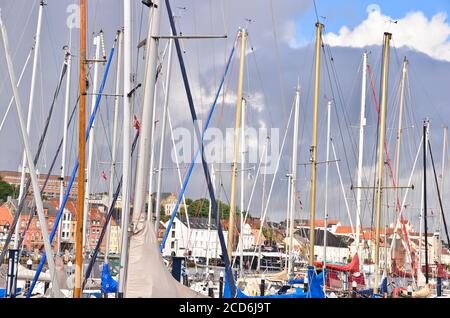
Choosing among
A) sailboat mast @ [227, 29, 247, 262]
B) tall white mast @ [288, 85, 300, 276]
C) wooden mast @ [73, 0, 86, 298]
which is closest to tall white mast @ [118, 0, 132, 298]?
wooden mast @ [73, 0, 86, 298]

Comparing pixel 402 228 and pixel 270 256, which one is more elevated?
pixel 402 228

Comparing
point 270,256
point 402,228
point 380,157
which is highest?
point 380,157

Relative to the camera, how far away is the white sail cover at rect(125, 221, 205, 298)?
12578 millimetres

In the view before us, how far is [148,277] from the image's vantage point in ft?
41.4

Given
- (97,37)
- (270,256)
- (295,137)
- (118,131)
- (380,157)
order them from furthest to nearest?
(270,256) < (295,137) < (97,37) < (380,157) < (118,131)

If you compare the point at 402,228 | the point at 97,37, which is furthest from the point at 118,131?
the point at 402,228

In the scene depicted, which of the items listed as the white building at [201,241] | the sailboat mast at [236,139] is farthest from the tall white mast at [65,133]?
the white building at [201,241]

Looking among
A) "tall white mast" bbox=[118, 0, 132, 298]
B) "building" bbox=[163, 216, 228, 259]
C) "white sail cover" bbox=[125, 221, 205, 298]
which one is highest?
"tall white mast" bbox=[118, 0, 132, 298]

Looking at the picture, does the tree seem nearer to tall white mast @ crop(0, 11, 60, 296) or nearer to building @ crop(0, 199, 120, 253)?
building @ crop(0, 199, 120, 253)

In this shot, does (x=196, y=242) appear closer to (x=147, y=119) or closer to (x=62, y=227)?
(x=62, y=227)

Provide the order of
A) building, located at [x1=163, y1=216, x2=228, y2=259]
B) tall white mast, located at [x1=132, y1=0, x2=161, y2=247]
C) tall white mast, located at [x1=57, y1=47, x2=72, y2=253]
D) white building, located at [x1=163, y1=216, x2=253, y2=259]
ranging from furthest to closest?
white building, located at [x1=163, y1=216, x2=253, y2=259], building, located at [x1=163, y1=216, x2=228, y2=259], tall white mast, located at [x1=57, y1=47, x2=72, y2=253], tall white mast, located at [x1=132, y1=0, x2=161, y2=247]

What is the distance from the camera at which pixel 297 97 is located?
3988cm
